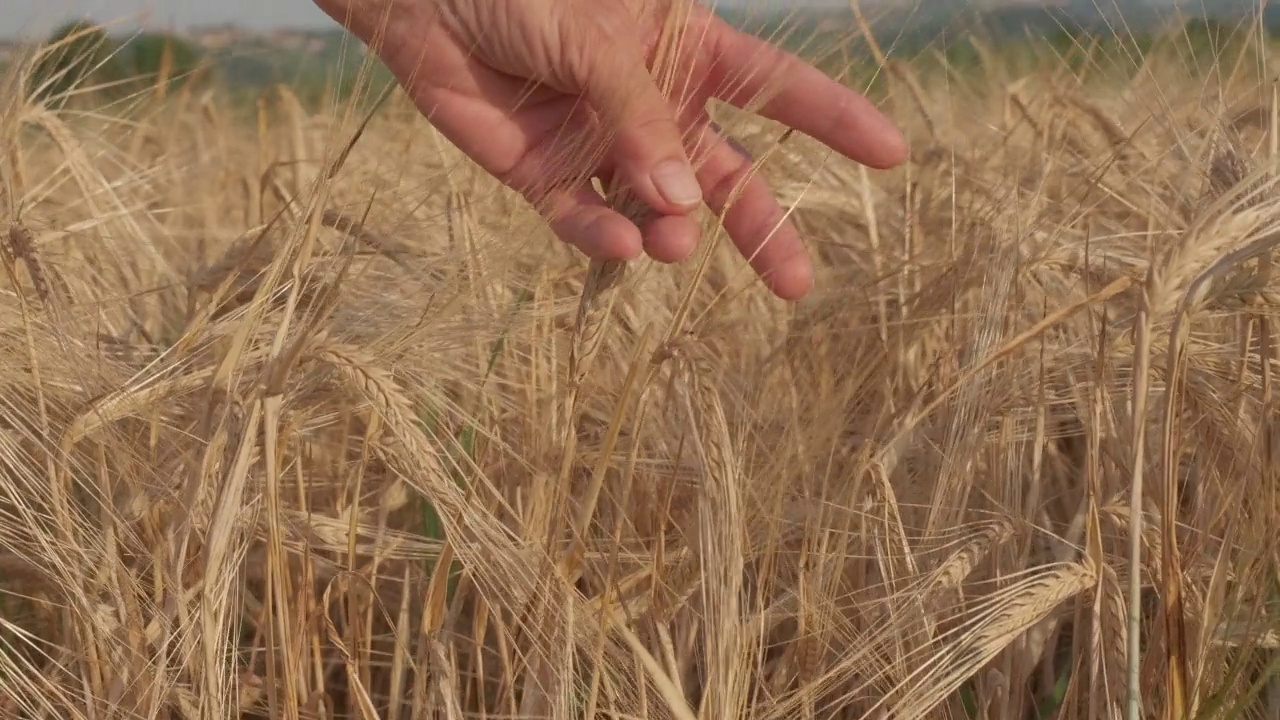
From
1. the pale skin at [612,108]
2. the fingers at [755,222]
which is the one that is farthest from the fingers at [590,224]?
the fingers at [755,222]

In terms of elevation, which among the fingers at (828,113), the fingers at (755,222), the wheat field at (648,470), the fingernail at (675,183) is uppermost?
the fingers at (828,113)

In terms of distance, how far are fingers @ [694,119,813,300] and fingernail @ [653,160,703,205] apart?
0.17 m

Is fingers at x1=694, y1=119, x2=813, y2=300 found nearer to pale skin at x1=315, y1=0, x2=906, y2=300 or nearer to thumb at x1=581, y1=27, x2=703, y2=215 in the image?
pale skin at x1=315, y1=0, x2=906, y2=300

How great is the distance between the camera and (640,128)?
1.11m

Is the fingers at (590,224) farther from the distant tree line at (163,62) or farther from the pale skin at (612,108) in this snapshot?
the distant tree line at (163,62)

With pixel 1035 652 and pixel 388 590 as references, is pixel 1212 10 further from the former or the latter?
pixel 388 590

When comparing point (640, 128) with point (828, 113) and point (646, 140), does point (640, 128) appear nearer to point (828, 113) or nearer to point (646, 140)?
point (646, 140)

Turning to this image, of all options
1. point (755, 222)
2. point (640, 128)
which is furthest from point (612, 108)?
point (755, 222)

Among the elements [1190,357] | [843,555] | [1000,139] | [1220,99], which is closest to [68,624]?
[843,555]

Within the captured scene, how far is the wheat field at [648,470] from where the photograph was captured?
93 centimetres

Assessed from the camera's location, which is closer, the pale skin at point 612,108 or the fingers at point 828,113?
the pale skin at point 612,108

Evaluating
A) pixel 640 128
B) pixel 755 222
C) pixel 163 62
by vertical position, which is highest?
pixel 640 128

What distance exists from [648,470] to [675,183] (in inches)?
9.8

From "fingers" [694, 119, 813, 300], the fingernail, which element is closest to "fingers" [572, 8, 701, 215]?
the fingernail
